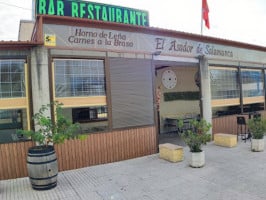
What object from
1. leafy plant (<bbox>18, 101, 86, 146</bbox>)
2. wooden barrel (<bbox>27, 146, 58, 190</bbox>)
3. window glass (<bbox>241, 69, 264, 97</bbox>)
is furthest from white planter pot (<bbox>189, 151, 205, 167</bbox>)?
window glass (<bbox>241, 69, 264, 97</bbox>)

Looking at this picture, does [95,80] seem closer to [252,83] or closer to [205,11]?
[205,11]

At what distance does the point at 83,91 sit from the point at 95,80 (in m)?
0.50

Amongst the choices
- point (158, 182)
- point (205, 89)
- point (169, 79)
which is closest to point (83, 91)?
point (158, 182)

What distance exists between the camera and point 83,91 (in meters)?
7.29

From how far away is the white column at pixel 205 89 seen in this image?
33.0 ft

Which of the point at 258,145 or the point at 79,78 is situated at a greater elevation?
the point at 79,78

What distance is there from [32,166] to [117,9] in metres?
6.64

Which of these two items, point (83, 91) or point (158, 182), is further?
point (83, 91)

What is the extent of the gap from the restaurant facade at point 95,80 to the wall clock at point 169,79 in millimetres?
2653

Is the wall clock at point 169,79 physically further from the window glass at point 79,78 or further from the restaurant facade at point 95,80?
the window glass at point 79,78

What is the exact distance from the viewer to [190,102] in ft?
44.3

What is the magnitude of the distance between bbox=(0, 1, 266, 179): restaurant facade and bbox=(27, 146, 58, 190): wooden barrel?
1.14 meters

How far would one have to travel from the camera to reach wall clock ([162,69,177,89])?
12766 millimetres

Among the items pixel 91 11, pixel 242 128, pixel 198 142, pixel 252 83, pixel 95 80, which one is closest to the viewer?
pixel 198 142
